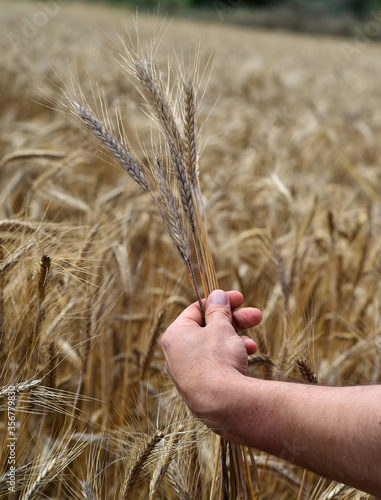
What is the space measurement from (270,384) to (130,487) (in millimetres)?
371

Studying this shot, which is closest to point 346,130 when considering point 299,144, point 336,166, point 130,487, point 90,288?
point 336,166

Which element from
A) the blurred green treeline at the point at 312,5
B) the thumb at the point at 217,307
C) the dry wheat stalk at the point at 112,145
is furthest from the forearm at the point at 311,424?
the blurred green treeline at the point at 312,5

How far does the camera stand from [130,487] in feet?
2.77

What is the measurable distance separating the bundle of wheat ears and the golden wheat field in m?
0.04

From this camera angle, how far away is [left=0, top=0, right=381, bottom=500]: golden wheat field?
912mm

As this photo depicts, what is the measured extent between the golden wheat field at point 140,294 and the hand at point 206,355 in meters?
0.17

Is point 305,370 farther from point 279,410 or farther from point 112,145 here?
point 112,145

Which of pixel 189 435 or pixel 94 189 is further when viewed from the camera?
pixel 94 189

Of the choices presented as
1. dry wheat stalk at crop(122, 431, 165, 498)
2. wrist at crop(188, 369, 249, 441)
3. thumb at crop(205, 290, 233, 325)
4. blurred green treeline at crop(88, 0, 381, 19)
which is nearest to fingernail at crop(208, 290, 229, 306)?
thumb at crop(205, 290, 233, 325)

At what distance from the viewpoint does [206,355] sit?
702 mm

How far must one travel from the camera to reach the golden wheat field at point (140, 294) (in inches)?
35.9

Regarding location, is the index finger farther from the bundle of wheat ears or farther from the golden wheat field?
the golden wheat field

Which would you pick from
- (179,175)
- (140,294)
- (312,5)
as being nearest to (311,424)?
(179,175)

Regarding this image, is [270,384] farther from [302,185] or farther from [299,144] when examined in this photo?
[299,144]
